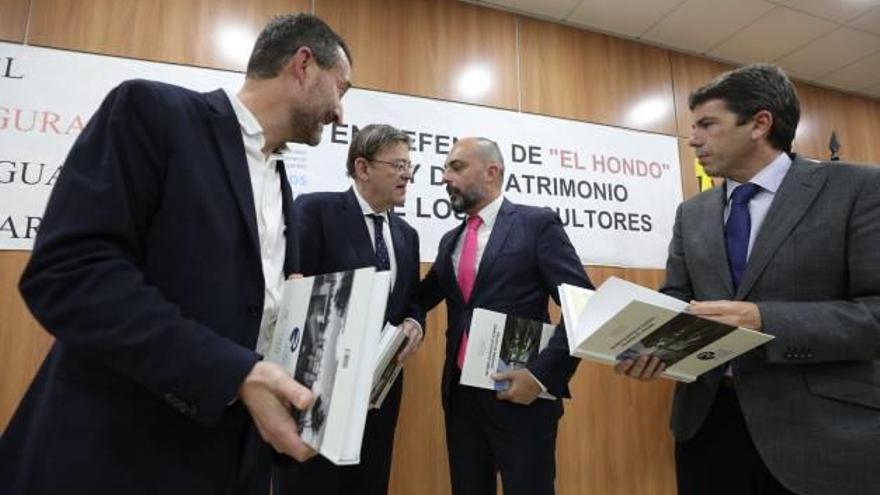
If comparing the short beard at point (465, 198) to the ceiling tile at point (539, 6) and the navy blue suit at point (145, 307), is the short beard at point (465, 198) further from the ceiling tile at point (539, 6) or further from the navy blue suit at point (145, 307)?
the ceiling tile at point (539, 6)

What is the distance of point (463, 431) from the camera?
176 cm

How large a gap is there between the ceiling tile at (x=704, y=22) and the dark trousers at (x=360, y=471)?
2.98 metres

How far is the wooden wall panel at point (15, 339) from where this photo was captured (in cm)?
214

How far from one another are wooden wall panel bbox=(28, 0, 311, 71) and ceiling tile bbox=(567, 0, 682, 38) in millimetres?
1886

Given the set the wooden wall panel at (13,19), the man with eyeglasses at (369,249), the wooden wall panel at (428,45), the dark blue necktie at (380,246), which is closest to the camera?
the man with eyeglasses at (369,249)

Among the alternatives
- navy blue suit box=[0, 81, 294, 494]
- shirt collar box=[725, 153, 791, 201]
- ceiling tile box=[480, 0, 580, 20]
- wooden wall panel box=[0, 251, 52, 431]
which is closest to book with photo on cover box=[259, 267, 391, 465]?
navy blue suit box=[0, 81, 294, 494]

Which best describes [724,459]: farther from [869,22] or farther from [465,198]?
[869,22]

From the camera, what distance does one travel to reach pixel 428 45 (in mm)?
3014

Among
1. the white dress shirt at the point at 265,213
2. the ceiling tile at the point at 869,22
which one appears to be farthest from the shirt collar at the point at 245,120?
the ceiling tile at the point at 869,22

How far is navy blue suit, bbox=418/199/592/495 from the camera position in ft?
5.42

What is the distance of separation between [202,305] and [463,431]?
1.20 m

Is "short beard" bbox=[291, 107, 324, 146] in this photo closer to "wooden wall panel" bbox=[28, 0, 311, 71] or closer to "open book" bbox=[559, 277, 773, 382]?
"open book" bbox=[559, 277, 773, 382]

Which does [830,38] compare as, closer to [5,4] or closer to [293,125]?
[293,125]

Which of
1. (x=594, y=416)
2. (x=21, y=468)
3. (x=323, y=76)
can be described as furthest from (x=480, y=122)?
(x=21, y=468)
